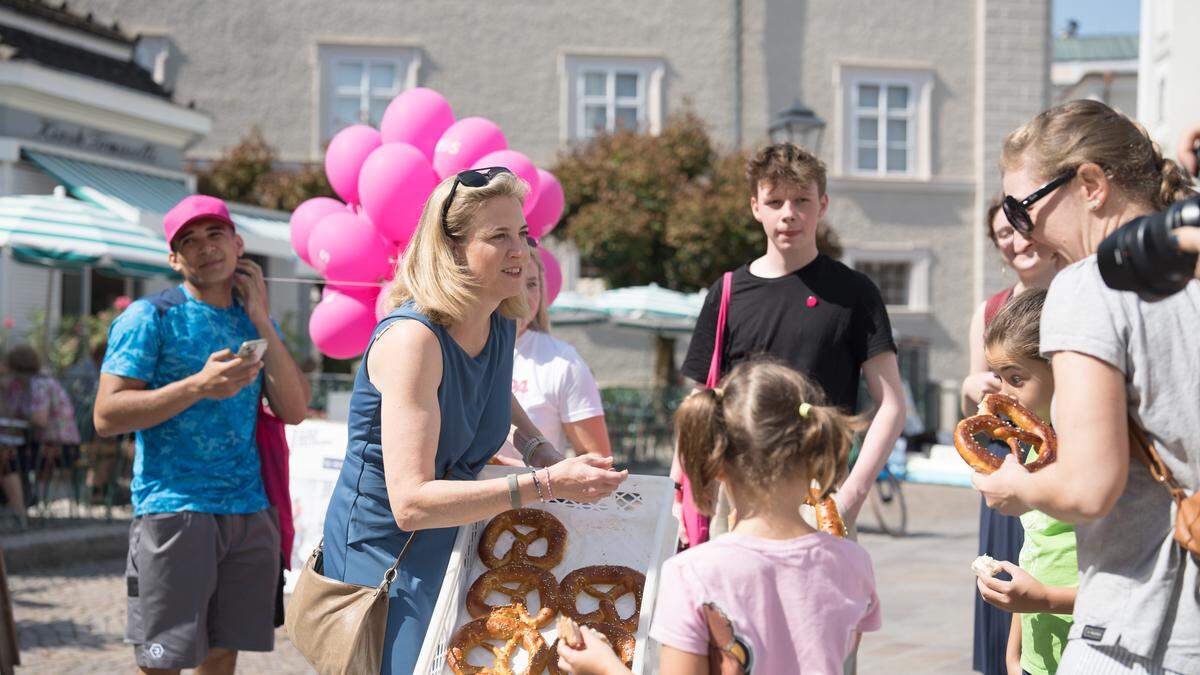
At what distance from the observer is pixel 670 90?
25484 mm

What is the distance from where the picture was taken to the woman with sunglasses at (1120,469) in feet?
6.59

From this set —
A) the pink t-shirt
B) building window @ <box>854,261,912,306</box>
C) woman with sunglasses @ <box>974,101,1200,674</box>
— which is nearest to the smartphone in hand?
the pink t-shirt

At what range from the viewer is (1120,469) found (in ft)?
6.56

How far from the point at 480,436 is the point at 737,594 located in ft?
3.15

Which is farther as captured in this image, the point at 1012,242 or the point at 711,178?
the point at 711,178

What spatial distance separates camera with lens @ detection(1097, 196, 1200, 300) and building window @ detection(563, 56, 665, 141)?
2373 centimetres

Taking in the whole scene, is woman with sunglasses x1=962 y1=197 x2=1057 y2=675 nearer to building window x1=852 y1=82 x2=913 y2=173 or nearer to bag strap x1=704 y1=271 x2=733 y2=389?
bag strap x1=704 y1=271 x2=733 y2=389

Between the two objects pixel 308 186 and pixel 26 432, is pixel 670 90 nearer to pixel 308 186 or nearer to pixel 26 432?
pixel 308 186

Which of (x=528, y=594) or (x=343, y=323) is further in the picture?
(x=343, y=323)

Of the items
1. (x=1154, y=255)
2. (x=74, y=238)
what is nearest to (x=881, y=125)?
(x=74, y=238)

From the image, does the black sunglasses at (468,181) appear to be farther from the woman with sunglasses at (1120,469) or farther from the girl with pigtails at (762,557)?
the woman with sunglasses at (1120,469)

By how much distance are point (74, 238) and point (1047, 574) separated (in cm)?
896

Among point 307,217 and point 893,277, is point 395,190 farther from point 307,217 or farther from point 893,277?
point 893,277

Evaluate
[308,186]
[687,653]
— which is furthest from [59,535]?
[308,186]
